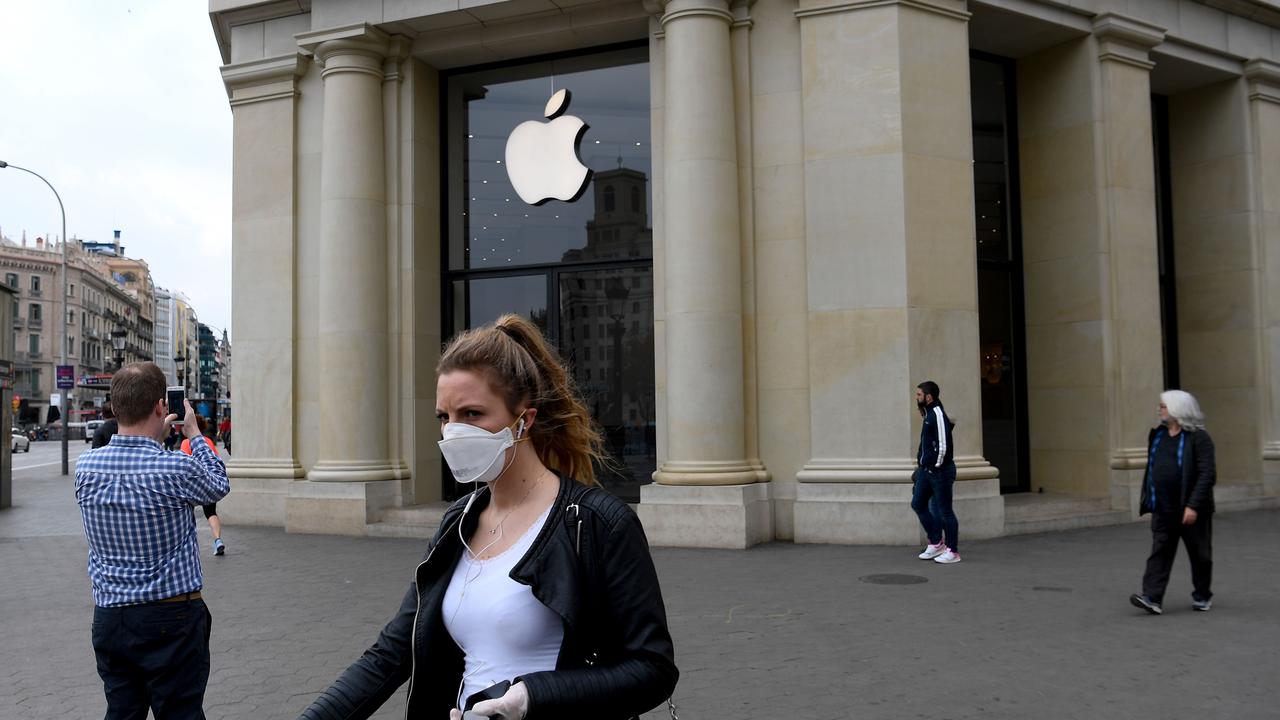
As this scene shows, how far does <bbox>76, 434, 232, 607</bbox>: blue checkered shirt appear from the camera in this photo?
3980 mm

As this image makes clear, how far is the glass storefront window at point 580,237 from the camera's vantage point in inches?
561

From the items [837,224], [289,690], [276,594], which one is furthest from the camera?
[837,224]

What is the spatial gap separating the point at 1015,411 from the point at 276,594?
1081 cm

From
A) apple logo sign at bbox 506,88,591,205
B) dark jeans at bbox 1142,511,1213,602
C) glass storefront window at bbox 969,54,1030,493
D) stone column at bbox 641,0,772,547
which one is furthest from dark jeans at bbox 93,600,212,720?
glass storefront window at bbox 969,54,1030,493

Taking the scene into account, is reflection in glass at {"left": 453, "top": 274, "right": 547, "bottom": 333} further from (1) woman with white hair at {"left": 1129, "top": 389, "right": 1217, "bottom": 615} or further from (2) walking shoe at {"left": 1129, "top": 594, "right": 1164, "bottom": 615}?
(2) walking shoe at {"left": 1129, "top": 594, "right": 1164, "bottom": 615}

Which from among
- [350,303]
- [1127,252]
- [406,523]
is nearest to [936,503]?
[1127,252]

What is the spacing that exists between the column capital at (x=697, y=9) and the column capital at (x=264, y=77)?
5.89 m

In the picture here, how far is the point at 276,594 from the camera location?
363 inches

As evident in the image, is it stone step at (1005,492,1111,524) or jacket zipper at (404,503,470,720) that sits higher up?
jacket zipper at (404,503,470,720)

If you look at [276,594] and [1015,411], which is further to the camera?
[1015,411]

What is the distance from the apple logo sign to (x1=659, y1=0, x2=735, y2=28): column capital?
105 inches

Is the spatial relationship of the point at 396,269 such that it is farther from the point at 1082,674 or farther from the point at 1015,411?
the point at 1082,674

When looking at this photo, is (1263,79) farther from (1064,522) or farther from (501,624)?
(501,624)

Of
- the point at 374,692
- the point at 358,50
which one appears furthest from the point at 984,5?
the point at 374,692
